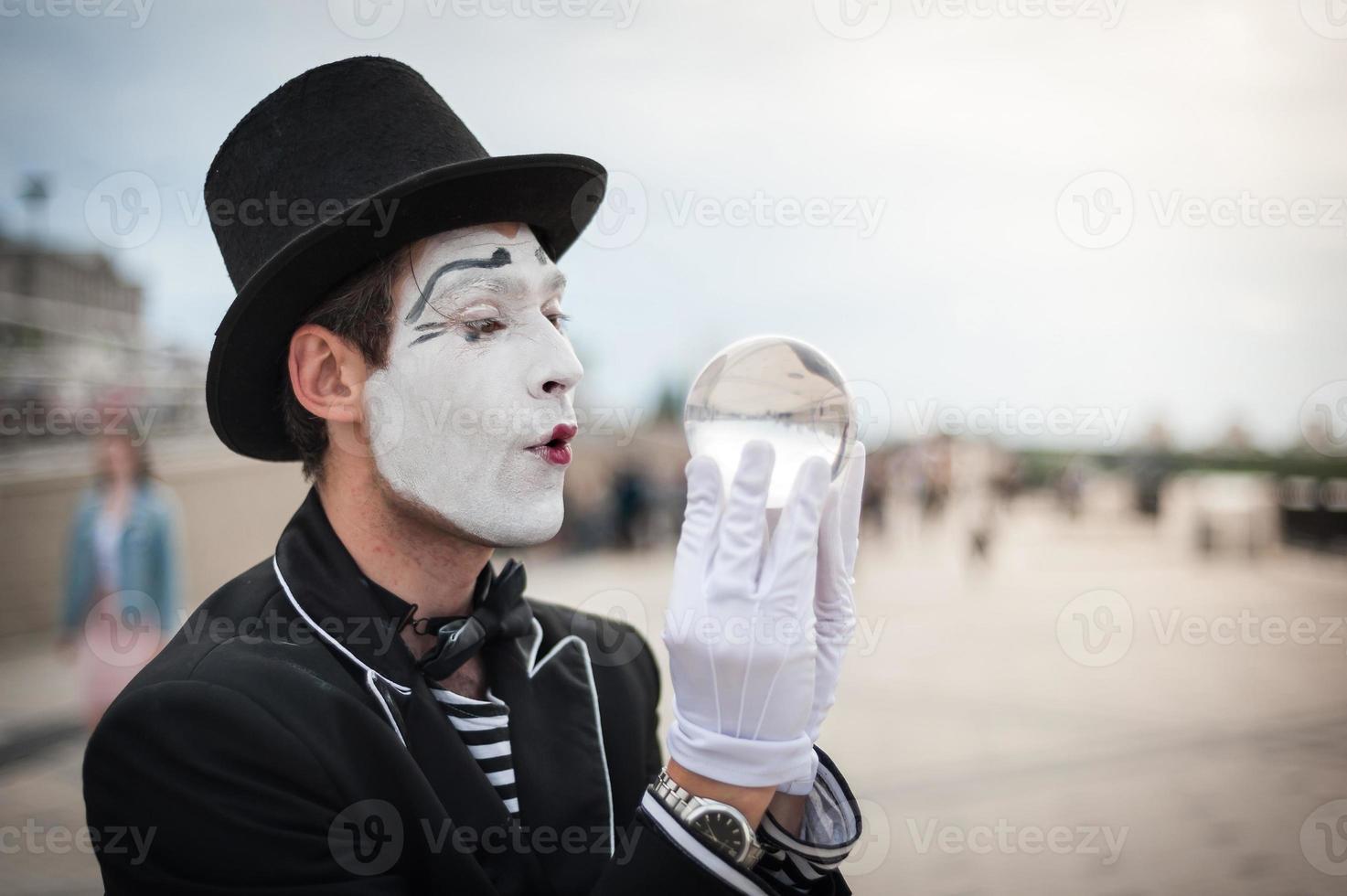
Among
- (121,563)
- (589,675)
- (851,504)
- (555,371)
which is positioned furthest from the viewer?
(121,563)

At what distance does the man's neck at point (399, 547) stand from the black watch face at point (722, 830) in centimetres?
84

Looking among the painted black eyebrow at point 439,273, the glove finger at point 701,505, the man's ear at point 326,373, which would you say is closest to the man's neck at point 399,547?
the man's ear at point 326,373

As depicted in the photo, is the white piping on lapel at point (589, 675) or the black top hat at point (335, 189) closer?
the black top hat at point (335, 189)

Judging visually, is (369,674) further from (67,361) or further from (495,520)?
(67,361)

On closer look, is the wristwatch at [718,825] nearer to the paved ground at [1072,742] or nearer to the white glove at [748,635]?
the white glove at [748,635]

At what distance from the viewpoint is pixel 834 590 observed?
2.13m

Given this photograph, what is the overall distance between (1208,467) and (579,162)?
123ft

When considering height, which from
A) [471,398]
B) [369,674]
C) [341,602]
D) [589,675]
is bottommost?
[589,675]

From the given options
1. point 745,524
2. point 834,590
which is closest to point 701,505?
point 745,524

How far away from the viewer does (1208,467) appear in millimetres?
35125

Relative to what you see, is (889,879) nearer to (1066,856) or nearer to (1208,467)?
(1066,856)

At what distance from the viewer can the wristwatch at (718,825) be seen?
1.79 metres

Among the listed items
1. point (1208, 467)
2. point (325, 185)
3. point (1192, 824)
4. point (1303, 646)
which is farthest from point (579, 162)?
point (1208, 467)

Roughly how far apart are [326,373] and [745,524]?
1.08 meters
